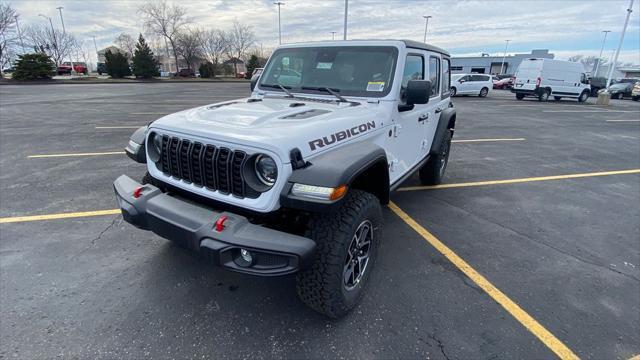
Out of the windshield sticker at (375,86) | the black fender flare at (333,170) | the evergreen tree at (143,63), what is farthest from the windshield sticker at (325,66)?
the evergreen tree at (143,63)

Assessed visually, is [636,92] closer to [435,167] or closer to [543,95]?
[543,95]

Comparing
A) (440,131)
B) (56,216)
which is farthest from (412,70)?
(56,216)

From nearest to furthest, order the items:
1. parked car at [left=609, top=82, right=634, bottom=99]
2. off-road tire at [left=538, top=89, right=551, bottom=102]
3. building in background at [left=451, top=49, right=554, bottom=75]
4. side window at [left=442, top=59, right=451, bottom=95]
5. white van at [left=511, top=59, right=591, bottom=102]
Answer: side window at [left=442, top=59, right=451, bottom=95], white van at [left=511, top=59, right=591, bottom=102], off-road tire at [left=538, top=89, right=551, bottom=102], parked car at [left=609, top=82, right=634, bottom=99], building in background at [left=451, top=49, right=554, bottom=75]

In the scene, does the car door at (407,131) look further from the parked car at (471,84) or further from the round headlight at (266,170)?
the parked car at (471,84)

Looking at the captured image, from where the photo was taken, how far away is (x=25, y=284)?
2.78 meters

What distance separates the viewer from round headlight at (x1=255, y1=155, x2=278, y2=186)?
2.11 meters

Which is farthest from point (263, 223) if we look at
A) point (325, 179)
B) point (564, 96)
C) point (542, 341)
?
point (564, 96)

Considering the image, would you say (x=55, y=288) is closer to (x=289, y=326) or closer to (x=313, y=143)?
(x=289, y=326)

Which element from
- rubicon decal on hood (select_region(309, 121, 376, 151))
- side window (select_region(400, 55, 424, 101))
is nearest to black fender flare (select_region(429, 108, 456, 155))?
side window (select_region(400, 55, 424, 101))

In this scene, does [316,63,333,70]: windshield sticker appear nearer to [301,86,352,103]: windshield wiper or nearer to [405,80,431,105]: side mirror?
[301,86,352,103]: windshield wiper

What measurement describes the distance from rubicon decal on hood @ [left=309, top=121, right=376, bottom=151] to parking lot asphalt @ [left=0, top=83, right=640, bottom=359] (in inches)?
51.2

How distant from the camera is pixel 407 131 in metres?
3.59

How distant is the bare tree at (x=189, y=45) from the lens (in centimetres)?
5347

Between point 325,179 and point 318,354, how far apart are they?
1.17 metres
